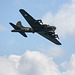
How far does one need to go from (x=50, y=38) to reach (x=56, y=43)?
10.0 ft

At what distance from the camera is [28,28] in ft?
179

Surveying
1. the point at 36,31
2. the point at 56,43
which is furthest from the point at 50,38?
the point at 36,31

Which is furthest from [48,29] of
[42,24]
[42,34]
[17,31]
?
[17,31]

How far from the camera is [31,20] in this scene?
49.7 metres

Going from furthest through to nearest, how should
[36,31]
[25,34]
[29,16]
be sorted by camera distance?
[25,34] → [36,31] → [29,16]

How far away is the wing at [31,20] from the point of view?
48.3m

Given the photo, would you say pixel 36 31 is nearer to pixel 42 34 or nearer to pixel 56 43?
pixel 42 34

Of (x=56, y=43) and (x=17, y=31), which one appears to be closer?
(x=17, y=31)

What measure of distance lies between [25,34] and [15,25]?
4032 mm

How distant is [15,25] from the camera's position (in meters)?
55.2

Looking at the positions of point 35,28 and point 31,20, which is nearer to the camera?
point 31,20

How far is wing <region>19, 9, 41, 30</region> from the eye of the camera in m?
48.3

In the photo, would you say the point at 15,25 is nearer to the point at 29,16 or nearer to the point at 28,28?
the point at 28,28

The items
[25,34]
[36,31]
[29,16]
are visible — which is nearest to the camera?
[29,16]
